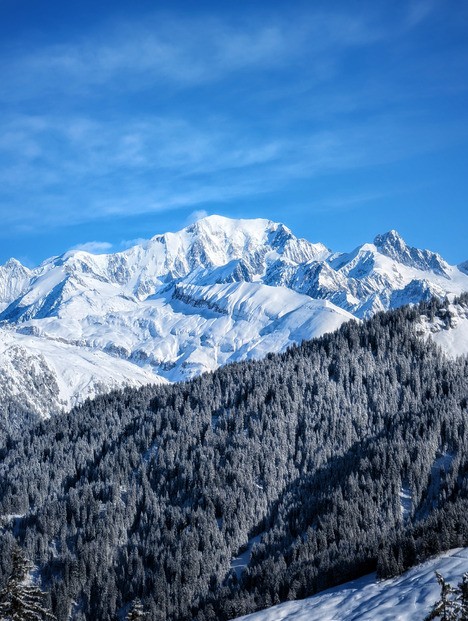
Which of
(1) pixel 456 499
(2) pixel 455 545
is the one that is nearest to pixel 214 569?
(1) pixel 456 499

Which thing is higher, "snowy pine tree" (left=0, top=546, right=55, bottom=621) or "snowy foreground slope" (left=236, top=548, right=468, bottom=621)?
"snowy pine tree" (left=0, top=546, right=55, bottom=621)

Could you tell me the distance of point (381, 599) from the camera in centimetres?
10769

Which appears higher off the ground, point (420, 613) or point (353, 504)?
point (353, 504)

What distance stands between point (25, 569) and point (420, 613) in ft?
197

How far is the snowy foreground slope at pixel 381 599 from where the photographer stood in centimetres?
9844

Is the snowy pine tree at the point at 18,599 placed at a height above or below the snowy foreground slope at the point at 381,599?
above

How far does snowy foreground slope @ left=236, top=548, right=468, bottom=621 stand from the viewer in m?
98.4

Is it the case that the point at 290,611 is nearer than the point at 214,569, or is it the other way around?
the point at 290,611

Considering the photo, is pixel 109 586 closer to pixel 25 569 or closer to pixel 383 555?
pixel 383 555

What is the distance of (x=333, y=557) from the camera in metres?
162

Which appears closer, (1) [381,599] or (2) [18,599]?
(2) [18,599]

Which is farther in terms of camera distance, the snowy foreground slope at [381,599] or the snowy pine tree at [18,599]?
the snowy foreground slope at [381,599]

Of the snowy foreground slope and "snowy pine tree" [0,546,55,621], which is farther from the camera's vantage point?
the snowy foreground slope

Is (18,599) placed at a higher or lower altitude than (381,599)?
higher
